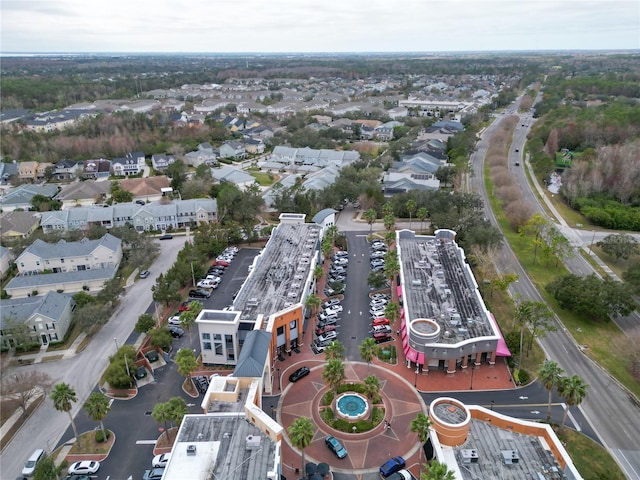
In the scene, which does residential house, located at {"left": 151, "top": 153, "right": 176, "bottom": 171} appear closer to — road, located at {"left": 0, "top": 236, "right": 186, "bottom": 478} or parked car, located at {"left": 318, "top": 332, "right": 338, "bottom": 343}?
road, located at {"left": 0, "top": 236, "right": 186, "bottom": 478}

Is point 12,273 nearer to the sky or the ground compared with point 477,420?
nearer to the ground

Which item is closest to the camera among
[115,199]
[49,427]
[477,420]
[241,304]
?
[477,420]

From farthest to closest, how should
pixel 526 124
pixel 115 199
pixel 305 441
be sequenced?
1. pixel 526 124
2. pixel 115 199
3. pixel 305 441

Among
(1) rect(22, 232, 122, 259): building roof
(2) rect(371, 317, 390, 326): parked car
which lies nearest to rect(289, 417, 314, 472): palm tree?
(2) rect(371, 317, 390, 326): parked car

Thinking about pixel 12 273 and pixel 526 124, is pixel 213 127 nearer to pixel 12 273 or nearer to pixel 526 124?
pixel 12 273

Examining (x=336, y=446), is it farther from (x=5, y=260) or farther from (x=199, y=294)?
(x=5, y=260)


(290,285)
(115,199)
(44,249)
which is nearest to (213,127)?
(115,199)
